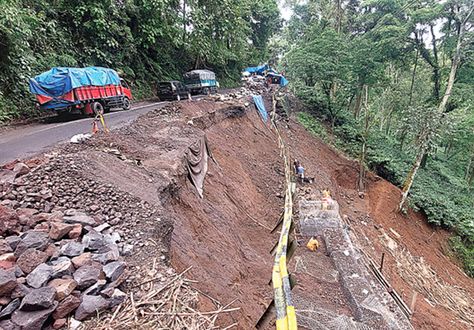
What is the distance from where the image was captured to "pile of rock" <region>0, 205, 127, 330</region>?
2432 mm

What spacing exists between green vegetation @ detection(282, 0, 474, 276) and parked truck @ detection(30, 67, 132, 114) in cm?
1089

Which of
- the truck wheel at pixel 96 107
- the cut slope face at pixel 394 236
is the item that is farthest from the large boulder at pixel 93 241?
the truck wheel at pixel 96 107

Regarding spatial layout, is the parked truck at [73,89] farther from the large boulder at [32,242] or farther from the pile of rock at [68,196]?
the large boulder at [32,242]

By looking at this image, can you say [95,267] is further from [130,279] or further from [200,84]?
[200,84]

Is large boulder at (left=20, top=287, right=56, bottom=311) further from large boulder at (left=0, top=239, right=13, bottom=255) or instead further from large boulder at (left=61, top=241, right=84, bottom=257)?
large boulder at (left=0, top=239, right=13, bottom=255)

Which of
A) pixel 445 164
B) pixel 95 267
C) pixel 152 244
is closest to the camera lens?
pixel 95 267

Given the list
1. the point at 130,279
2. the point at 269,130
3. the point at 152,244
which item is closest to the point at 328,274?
the point at 152,244

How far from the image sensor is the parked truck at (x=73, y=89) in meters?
10.5

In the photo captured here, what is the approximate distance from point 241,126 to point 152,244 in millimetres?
11164

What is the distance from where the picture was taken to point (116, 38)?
1678cm

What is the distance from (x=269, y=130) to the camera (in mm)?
16906

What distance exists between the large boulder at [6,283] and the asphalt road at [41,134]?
4.63 meters

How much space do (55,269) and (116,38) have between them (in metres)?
16.9

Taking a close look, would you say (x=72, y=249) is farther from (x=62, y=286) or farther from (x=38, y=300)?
(x=38, y=300)
